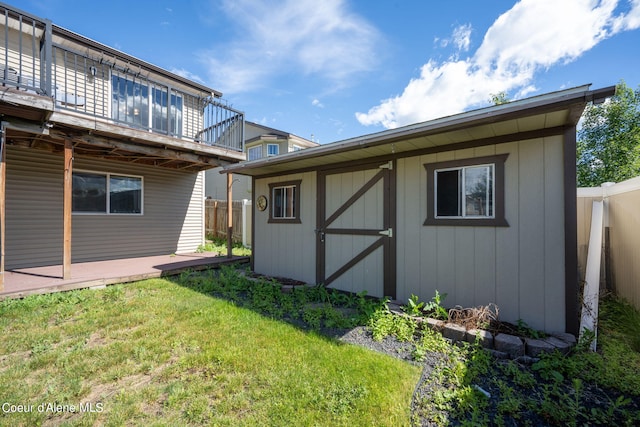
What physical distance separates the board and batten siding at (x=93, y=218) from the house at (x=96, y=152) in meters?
0.02

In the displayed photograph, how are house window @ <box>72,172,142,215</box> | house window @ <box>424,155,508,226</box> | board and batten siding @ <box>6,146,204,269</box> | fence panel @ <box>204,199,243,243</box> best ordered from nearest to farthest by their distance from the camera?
1. house window @ <box>424,155,508,226</box>
2. board and batten siding @ <box>6,146,204,269</box>
3. house window @ <box>72,172,142,215</box>
4. fence panel @ <box>204,199,243,243</box>

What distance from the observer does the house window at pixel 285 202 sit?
5664mm

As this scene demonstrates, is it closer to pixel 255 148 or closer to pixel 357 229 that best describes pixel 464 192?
pixel 357 229

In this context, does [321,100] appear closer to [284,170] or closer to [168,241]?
[284,170]

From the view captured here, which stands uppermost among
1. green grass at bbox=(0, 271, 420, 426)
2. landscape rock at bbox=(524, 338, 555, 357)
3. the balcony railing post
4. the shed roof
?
the balcony railing post

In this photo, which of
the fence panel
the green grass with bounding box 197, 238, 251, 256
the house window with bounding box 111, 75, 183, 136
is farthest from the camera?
the fence panel

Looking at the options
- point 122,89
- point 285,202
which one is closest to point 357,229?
point 285,202

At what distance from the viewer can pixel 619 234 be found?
4156mm

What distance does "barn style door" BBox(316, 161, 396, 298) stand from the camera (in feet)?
14.1

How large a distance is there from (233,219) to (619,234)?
10.2 m

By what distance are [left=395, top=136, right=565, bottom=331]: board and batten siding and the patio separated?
5125 mm

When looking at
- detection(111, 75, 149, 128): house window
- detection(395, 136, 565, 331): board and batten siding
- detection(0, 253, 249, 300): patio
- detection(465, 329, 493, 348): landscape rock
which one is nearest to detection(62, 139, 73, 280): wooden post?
detection(0, 253, 249, 300): patio

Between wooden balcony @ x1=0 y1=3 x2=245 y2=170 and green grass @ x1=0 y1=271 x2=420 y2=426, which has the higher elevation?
wooden balcony @ x1=0 y1=3 x2=245 y2=170

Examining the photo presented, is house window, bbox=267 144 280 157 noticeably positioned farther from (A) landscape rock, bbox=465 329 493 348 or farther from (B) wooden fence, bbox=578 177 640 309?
(A) landscape rock, bbox=465 329 493 348
